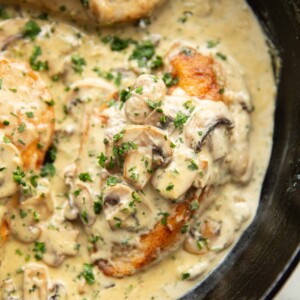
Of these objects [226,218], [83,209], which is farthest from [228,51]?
[83,209]

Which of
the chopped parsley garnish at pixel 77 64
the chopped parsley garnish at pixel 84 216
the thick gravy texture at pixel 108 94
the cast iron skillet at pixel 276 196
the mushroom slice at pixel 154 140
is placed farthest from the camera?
the chopped parsley garnish at pixel 77 64

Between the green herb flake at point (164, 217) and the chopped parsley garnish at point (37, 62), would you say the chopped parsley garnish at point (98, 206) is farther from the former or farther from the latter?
the chopped parsley garnish at point (37, 62)

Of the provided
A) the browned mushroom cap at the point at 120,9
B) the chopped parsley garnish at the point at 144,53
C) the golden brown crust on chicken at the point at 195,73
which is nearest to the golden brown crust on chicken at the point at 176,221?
the golden brown crust on chicken at the point at 195,73

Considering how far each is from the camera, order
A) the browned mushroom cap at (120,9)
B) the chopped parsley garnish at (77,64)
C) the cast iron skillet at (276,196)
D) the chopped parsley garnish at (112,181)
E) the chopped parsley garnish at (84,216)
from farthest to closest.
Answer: the chopped parsley garnish at (77,64)
the browned mushroom cap at (120,9)
the chopped parsley garnish at (84,216)
the cast iron skillet at (276,196)
the chopped parsley garnish at (112,181)

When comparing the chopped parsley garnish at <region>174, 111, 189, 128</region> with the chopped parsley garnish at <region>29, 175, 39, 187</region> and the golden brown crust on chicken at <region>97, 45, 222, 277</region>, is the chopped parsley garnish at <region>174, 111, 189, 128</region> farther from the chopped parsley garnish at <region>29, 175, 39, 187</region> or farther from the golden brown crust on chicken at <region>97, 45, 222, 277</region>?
the chopped parsley garnish at <region>29, 175, 39, 187</region>

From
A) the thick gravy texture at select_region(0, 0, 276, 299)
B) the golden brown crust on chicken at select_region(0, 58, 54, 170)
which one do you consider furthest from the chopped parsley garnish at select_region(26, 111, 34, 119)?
the thick gravy texture at select_region(0, 0, 276, 299)
